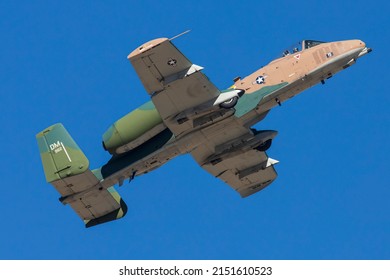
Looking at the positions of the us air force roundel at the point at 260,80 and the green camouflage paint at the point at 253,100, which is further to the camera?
the us air force roundel at the point at 260,80

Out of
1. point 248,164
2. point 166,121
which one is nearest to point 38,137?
point 166,121

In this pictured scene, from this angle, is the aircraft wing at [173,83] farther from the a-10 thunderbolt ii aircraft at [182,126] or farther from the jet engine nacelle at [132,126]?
the jet engine nacelle at [132,126]

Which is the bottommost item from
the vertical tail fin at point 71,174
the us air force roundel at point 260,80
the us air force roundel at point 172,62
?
the vertical tail fin at point 71,174

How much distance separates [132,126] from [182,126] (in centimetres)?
216

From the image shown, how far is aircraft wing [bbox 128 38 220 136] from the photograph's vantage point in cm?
4359

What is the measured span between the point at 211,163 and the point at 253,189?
3985 mm

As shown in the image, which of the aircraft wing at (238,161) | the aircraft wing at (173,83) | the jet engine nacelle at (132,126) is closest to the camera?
the aircraft wing at (173,83)

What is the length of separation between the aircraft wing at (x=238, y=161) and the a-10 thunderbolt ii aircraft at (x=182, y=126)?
0.26 ft

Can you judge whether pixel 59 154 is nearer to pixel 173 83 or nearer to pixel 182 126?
pixel 182 126

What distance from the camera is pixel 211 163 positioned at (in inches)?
2023

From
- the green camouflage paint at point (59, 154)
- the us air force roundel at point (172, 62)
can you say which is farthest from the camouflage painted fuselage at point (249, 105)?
the us air force roundel at point (172, 62)

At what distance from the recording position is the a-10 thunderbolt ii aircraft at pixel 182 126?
46.1 meters

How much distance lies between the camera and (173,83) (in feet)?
148
